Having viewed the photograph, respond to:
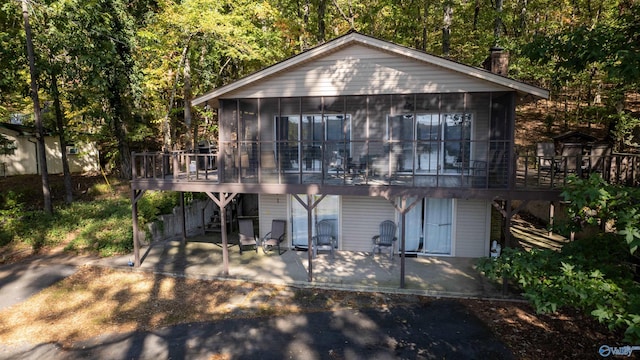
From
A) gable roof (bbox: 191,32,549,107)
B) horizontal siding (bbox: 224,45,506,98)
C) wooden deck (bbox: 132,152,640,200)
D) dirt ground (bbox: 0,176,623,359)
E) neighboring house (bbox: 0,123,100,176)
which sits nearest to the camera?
dirt ground (bbox: 0,176,623,359)

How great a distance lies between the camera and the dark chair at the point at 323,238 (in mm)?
11735

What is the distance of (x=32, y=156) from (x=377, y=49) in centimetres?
2244

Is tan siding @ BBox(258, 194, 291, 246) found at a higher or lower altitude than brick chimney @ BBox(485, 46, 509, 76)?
lower

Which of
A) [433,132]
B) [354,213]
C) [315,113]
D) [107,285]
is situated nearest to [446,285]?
[354,213]

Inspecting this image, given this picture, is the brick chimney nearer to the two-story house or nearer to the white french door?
the two-story house

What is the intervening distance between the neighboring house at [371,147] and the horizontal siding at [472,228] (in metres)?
0.03

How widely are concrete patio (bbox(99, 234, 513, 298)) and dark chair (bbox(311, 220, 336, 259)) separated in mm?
330

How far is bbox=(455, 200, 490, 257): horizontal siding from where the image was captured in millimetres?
11320

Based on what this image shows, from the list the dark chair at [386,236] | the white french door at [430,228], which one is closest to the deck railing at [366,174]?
the white french door at [430,228]

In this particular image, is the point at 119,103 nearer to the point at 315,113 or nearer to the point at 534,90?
the point at 315,113

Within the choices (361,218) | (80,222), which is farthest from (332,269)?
(80,222)

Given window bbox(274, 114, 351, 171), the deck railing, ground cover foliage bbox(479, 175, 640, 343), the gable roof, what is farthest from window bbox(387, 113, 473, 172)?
ground cover foliage bbox(479, 175, 640, 343)

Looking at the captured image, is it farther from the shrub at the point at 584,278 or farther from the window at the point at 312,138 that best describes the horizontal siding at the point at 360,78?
the shrub at the point at 584,278

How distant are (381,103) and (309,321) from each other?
6.94m
